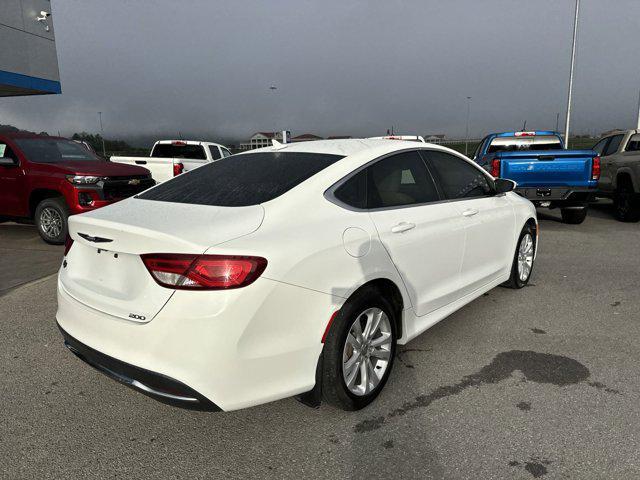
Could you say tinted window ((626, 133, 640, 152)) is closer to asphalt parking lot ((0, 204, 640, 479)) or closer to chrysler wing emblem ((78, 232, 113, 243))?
asphalt parking lot ((0, 204, 640, 479))

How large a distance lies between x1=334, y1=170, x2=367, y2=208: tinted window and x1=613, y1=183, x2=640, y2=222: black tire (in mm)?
8691

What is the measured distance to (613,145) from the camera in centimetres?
1098

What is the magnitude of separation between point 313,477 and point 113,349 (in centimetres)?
118

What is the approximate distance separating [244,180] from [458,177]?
6.29 ft

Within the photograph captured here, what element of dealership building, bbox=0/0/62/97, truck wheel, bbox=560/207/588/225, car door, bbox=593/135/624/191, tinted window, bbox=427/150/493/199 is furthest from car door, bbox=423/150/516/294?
dealership building, bbox=0/0/62/97

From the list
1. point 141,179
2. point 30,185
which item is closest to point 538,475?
point 141,179

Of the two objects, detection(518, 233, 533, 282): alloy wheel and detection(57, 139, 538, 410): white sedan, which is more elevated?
detection(57, 139, 538, 410): white sedan

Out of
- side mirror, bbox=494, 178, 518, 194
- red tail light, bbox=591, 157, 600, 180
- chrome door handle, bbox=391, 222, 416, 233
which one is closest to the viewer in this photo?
chrome door handle, bbox=391, 222, 416, 233

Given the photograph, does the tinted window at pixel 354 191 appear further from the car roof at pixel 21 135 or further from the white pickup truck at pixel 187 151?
the white pickup truck at pixel 187 151

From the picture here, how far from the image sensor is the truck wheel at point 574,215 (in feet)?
31.7

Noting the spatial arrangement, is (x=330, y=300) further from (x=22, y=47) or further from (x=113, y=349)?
(x=22, y=47)

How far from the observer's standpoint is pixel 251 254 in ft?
7.45

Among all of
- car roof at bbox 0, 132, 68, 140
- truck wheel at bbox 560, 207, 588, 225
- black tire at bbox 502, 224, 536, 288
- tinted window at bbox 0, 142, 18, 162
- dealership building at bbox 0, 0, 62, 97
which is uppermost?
dealership building at bbox 0, 0, 62, 97

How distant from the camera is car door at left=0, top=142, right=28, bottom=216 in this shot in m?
7.75
